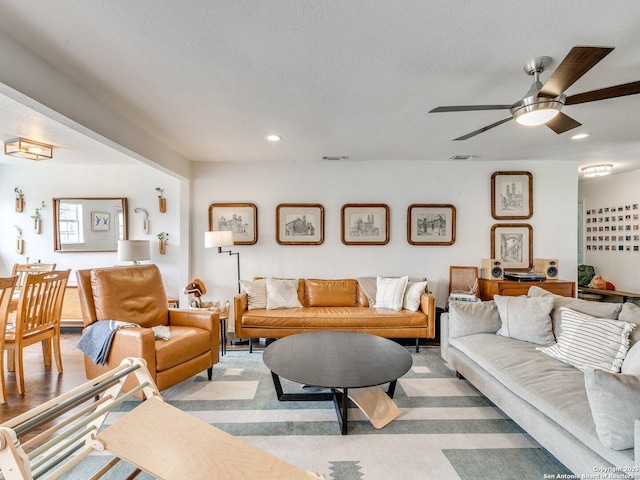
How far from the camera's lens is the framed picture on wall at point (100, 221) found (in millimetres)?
4586

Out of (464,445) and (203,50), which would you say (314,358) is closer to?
(464,445)

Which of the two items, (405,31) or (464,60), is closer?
(405,31)

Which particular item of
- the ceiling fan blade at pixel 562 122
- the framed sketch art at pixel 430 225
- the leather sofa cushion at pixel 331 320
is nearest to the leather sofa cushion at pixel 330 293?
the leather sofa cushion at pixel 331 320

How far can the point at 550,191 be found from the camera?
4.32 metres

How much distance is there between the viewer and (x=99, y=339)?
2.29 metres

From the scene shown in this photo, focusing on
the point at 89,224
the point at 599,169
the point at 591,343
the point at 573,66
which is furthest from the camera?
the point at 89,224

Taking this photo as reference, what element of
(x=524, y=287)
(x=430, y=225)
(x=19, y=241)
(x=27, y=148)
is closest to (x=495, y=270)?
(x=524, y=287)

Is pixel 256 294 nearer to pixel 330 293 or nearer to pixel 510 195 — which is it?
pixel 330 293

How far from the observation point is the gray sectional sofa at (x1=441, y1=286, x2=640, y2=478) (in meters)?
1.34

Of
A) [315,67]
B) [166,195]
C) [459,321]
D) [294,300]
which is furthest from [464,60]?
[166,195]

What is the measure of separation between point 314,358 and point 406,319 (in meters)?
1.69

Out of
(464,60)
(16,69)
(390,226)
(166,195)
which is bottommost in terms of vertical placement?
(390,226)

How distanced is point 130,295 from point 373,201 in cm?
320

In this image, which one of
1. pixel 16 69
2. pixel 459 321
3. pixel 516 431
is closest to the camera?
pixel 16 69
